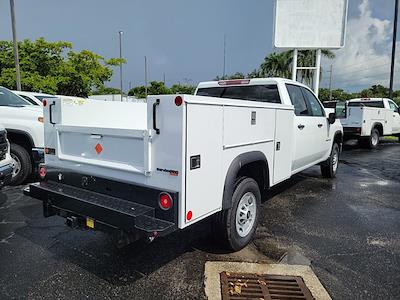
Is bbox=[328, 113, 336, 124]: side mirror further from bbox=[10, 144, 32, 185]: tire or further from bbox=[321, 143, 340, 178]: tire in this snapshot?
bbox=[10, 144, 32, 185]: tire

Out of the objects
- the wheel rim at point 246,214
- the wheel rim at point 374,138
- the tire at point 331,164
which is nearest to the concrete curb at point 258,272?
the wheel rim at point 246,214

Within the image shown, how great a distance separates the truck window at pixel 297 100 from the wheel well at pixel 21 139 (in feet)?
16.3

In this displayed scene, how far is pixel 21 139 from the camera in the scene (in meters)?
6.68

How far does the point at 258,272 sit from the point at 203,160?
1.37m

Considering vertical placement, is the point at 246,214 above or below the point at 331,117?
below

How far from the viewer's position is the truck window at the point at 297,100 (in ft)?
17.7

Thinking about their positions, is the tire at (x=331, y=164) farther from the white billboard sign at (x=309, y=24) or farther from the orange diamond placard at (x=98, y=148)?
the white billboard sign at (x=309, y=24)

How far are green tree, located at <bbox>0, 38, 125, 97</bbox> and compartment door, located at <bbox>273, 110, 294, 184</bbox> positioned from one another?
67.2 feet

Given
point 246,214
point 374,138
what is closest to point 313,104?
point 246,214

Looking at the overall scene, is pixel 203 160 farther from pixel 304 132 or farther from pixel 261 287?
pixel 304 132

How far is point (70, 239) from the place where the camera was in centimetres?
422

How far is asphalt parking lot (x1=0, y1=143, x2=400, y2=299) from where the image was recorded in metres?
3.16

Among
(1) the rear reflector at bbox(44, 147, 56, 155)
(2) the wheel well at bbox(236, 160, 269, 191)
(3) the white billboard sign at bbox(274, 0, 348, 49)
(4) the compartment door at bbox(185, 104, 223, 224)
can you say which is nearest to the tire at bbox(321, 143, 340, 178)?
(2) the wheel well at bbox(236, 160, 269, 191)

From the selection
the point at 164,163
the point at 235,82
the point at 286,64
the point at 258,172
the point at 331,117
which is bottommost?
the point at 258,172
